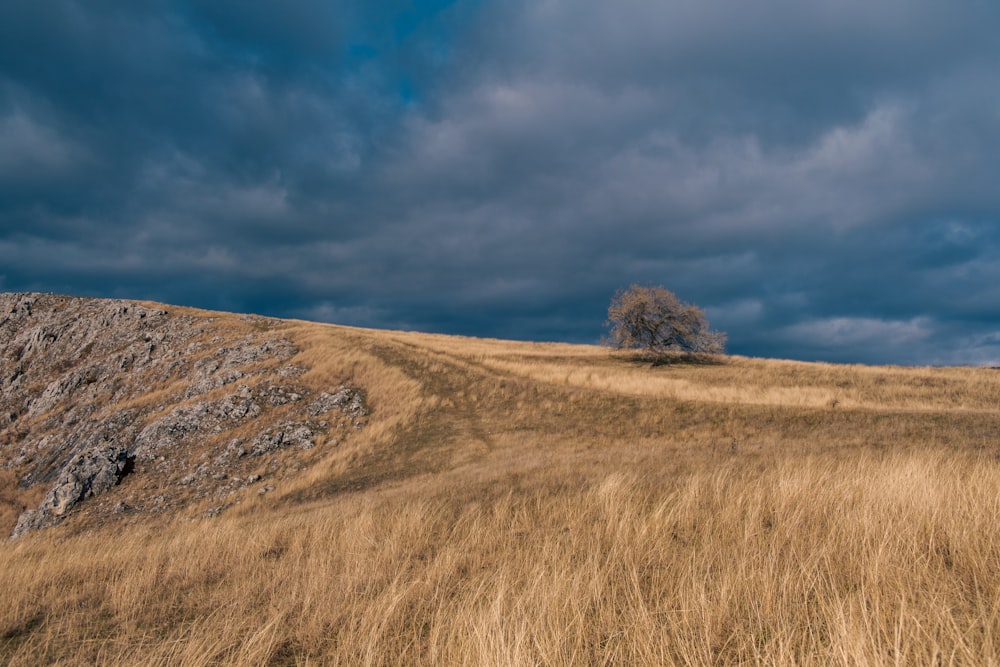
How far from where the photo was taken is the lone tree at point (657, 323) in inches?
1965

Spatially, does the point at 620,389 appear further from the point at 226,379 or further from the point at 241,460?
the point at 226,379

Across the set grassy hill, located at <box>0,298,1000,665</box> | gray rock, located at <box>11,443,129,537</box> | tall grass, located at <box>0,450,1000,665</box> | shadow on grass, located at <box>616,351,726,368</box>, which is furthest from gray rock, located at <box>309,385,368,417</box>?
shadow on grass, located at <box>616,351,726,368</box>

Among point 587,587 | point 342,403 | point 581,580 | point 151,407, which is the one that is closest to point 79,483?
point 151,407

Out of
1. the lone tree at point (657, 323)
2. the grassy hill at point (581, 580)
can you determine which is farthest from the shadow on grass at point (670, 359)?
the grassy hill at point (581, 580)

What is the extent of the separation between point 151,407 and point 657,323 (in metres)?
43.9

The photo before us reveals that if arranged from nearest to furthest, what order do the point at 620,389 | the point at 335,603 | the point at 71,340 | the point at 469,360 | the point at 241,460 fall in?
the point at 335,603 → the point at 241,460 → the point at 620,389 → the point at 469,360 → the point at 71,340

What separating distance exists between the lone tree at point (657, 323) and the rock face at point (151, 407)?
2896 centimetres

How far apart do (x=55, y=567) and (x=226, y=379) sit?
31.1 meters

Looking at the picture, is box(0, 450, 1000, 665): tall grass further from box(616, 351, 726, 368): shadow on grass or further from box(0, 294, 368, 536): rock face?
box(616, 351, 726, 368): shadow on grass

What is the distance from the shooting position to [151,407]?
1421 inches

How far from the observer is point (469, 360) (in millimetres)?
44938

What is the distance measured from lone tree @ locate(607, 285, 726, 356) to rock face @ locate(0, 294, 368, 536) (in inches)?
1140

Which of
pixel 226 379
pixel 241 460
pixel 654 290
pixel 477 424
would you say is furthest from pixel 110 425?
pixel 654 290

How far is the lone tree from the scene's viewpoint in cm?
4991
